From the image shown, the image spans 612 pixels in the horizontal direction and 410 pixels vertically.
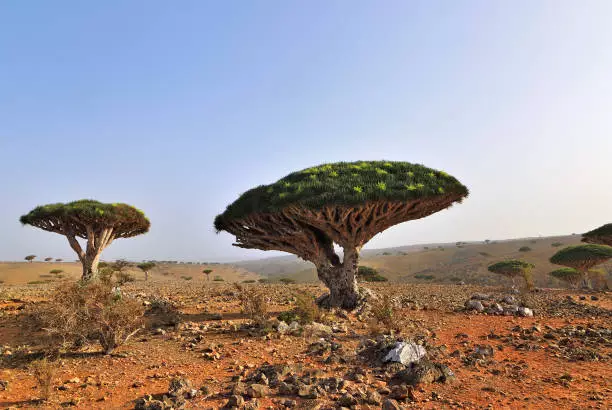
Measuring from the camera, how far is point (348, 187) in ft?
37.0

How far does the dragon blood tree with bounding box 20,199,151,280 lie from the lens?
57.3 ft

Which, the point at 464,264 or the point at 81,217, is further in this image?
the point at 464,264

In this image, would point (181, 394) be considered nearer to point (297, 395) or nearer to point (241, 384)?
point (241, 384)

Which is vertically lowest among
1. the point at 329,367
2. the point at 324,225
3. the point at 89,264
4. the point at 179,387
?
the point at 329,367

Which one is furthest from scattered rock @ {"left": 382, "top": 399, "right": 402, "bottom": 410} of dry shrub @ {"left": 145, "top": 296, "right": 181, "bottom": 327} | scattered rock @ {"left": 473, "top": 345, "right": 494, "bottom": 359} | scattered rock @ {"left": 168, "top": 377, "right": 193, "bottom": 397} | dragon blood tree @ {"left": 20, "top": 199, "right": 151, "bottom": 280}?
dragon blood tree @ {"left": 20, "top": 199, "right": 151, "bottom": 280}

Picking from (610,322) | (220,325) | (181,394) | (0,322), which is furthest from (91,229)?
(610,322)

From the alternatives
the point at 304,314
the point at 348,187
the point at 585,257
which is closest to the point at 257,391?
the point at 304,314

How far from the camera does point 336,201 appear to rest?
35.9 ft

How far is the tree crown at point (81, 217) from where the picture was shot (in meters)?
17.4

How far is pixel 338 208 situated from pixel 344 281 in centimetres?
330

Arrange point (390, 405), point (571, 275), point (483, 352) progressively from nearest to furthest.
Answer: point (390, 405) → point (483, 352) → point (571, 275)

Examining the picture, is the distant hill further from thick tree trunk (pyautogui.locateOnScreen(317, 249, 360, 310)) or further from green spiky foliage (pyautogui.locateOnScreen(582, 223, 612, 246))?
thick tree trunk (pyautogui.locateOnScreen(317, 249, 360, 310))

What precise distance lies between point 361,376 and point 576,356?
5060 millimetres

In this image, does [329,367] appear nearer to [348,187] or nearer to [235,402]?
[235,402]
